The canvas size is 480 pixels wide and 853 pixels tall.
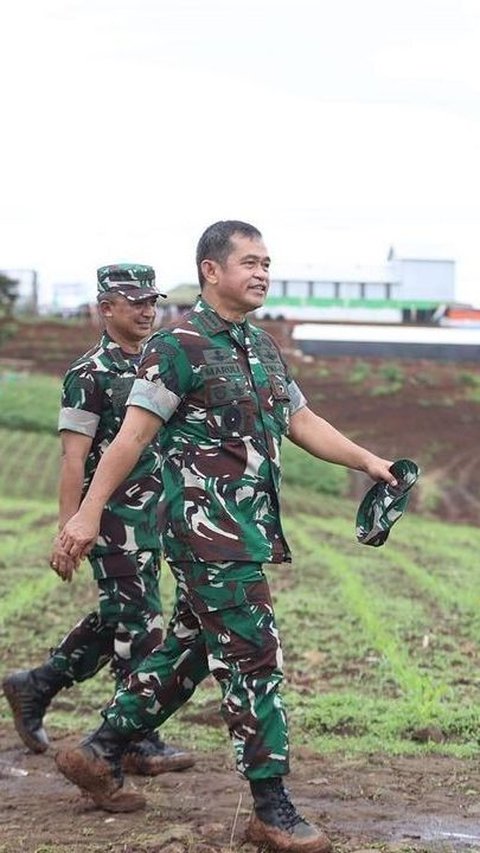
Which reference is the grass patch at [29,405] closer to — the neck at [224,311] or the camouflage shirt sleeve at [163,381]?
the neck at [224,311]

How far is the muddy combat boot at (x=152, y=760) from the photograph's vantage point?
235 inches

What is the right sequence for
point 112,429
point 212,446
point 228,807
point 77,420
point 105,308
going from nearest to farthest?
point 212,446 → point 228,807 → point 77,420 → point 112,429 → point 105,308

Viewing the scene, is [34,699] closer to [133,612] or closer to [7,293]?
[133,612]

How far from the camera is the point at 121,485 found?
592 cm

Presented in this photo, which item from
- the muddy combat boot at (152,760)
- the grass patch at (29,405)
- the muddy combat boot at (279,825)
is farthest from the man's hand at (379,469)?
the grass patch at (29,405)

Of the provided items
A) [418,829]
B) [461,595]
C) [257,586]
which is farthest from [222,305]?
[461,595]

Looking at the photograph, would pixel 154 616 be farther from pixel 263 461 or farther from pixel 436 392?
pixel 436 392

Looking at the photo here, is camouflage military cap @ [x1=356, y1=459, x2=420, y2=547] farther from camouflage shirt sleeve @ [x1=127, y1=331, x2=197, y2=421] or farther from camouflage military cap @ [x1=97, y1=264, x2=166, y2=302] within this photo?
camouflage military cap @ [x1=97, y1=264, x2=166, y2=302]

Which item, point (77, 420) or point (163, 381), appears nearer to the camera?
point (163, 381)

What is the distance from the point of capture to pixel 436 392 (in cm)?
3391

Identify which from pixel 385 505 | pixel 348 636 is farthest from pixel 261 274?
pixel 348 636

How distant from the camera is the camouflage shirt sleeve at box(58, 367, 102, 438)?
5.83 m

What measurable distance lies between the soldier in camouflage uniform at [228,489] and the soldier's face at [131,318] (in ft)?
3.26

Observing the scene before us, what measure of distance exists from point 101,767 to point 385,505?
1403 millimetres
